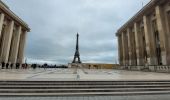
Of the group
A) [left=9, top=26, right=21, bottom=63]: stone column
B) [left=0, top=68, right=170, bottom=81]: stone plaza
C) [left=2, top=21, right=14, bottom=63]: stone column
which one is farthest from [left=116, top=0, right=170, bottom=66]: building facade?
[left=9, top=26, right=21, bottom=63]: stone column

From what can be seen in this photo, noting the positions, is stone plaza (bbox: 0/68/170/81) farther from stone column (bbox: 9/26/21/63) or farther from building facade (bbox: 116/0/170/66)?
stone column (bbox: 9/26/21/63)

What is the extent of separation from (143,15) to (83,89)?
957 inches

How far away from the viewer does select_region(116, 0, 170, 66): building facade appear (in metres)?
20.7

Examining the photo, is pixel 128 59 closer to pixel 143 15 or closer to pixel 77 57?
pixel 143 15

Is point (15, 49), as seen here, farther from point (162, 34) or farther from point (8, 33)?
point (162, 34)

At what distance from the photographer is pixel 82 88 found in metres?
6.09

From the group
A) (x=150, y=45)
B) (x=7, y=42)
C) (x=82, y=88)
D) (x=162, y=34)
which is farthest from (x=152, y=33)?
(x=7, y=42)

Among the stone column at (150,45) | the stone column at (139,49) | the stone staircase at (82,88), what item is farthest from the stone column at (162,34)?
the stone staircase at (82,88)

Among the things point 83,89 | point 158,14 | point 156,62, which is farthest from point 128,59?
point 83,89

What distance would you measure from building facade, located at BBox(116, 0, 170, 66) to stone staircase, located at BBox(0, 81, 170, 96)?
15.8 m

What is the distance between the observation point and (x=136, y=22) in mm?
29984

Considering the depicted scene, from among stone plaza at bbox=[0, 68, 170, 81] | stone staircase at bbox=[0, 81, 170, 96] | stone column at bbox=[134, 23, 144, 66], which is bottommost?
stone staircase at bbox=[0, 81, 170, 96]

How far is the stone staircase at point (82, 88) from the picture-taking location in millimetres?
5633

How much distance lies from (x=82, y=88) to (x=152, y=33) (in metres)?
22.5
